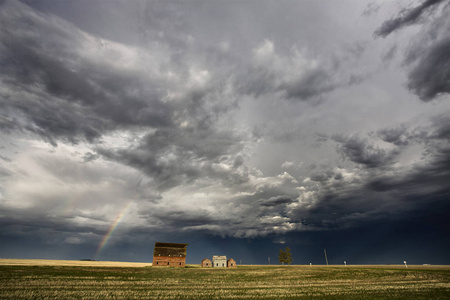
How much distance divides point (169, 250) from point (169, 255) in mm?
1938

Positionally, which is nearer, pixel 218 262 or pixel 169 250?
pixel 169 250

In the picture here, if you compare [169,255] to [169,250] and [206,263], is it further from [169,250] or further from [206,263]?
[206,263]

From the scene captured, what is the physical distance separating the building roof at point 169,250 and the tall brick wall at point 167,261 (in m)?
1.13

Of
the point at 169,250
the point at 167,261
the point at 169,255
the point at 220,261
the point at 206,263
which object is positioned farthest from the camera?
the point at 220,261

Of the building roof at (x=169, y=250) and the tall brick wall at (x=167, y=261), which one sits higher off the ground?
the building roof at (x=169, y=250)

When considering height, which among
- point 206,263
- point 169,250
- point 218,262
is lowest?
point 206,263

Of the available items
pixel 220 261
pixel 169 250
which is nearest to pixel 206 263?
pixel 220 261

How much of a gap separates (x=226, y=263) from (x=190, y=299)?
91260 millimetres

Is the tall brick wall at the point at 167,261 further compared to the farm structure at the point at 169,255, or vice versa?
the farm structure at the point at 169,255

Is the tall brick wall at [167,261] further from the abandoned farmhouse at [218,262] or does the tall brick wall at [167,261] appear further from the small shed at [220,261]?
the small shed at [220,261]

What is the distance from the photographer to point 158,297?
2244 centimetres

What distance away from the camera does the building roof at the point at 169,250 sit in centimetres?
9119

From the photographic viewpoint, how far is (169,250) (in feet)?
303

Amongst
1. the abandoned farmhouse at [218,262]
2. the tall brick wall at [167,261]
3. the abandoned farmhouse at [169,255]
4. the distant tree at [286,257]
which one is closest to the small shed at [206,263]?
the abandoned farmhouse at [218,262]
